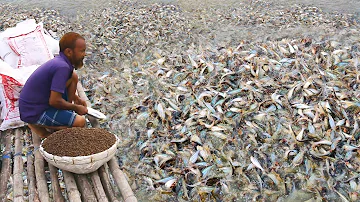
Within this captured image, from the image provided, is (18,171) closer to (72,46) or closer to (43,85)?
(43,85)

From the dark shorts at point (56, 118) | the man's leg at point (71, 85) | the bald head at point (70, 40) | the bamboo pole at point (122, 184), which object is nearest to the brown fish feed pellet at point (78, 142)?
the bamboo pole at point (122, 184)

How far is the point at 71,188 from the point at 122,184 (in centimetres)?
44

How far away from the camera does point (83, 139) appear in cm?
292

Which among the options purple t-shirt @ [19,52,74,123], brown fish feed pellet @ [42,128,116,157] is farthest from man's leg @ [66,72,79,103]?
brown fish feed pellet @ [42,128,116,157]

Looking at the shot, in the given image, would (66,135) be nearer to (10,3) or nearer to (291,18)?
(291,18)

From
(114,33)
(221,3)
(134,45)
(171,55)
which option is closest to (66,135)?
(171,55)

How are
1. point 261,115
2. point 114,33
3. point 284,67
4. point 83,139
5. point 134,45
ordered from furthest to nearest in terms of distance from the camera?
point 114,33 → point 134,45 → point 284,67 → point 261,115 → point 83,139

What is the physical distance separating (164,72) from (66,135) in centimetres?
236

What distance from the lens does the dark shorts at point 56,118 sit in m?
3.35

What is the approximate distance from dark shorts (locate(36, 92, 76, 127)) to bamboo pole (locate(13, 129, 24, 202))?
1.23 feet

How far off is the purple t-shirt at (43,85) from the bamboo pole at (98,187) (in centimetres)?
87

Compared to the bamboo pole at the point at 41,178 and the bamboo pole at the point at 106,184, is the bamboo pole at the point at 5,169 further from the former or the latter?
the bamboo pole at the point at 106,184

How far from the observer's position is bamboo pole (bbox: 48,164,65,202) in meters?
2.79

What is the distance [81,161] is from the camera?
8.98 feet
